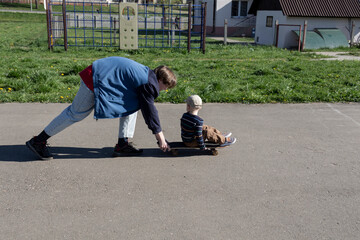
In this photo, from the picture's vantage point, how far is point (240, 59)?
46.6 feet

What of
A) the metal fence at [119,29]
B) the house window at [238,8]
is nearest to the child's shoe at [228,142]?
the metal fence at [119,29]

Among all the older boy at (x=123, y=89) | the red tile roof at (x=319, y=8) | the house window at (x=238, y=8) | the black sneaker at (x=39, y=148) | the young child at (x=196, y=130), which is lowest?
the black sneaker at (x=39, y=148)

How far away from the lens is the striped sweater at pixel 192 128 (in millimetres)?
4867

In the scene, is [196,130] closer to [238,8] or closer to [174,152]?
[174,152]

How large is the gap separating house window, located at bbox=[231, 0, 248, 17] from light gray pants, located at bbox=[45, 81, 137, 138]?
30815mm

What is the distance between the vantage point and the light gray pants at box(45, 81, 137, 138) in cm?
453

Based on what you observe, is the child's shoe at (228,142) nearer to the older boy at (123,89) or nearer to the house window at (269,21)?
the older boy at (123,89)

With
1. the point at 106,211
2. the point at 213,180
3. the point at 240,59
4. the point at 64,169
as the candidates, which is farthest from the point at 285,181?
the point at 240,59

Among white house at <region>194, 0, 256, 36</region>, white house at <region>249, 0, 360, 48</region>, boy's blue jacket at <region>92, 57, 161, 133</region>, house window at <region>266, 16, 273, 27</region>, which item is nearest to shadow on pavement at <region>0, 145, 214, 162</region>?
boy's blue jacket at <region>92, 57, 161, 133</region>

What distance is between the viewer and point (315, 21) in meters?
23.0

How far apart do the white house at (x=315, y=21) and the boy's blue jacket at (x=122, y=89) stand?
1786 centimetres

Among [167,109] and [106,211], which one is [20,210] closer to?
[106,211]

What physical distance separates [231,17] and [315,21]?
37.5 ft

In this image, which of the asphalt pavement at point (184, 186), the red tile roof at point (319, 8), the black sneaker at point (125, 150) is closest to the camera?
the asphalt pavement at point (184, 186)
